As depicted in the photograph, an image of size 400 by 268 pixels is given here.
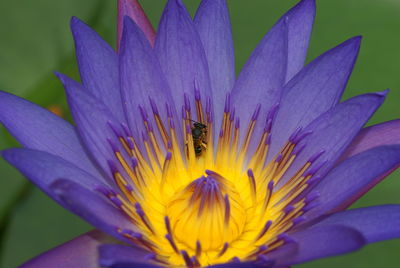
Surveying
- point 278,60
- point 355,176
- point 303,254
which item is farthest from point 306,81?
point 303,254

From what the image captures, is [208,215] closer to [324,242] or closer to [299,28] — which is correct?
[324,242]

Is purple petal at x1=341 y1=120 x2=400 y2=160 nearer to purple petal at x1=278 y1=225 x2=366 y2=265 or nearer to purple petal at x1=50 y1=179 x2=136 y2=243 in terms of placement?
purple petal at x1=278 y1=225 x2=366 y2=265

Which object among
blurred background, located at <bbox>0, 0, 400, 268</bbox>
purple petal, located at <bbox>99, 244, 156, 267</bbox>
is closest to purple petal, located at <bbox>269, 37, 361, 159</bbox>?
purple petal, located at <bbox>99, 244, 156, 267</bbox>

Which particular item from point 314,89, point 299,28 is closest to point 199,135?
point 314,89

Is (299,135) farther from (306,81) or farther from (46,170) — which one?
(46,170)

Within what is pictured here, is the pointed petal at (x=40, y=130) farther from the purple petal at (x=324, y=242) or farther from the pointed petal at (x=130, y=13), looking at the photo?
the purple petal at (x=324, y=242)
